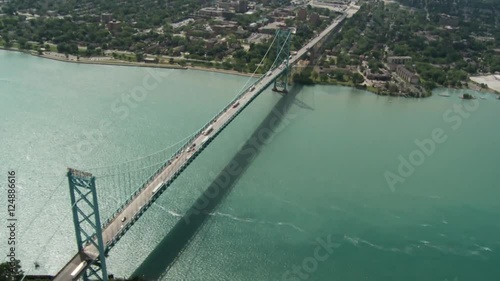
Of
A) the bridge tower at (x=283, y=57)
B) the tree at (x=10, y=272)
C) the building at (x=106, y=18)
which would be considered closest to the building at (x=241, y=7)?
the building at (x=106, y=18)

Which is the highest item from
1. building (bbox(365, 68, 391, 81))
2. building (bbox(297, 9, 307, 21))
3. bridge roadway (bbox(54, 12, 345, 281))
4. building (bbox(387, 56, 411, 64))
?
building (bbox(297, 9, 307, 21))

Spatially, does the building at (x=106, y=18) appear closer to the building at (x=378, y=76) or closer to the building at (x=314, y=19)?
the building at (x=314, y=19)

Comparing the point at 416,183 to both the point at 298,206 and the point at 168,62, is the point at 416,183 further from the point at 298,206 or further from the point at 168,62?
the point at 168,62

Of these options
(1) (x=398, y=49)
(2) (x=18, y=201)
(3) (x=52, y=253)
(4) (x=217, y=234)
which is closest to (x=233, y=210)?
(4) (x=217, y=234)

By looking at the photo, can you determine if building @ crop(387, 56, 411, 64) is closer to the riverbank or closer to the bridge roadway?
the riverbank

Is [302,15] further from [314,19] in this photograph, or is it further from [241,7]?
[241,7]

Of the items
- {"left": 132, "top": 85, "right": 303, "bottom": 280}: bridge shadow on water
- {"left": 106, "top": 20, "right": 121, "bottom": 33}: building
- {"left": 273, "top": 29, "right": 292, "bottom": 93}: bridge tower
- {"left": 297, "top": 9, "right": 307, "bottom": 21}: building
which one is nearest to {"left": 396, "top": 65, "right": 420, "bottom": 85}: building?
{"left": 273, "top": 29, "right": 292, "bottom": 93}: bridge tower

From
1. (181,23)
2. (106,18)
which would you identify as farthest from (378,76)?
(106,18)
